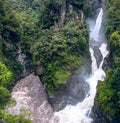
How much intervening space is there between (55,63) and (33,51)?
17.4 feet

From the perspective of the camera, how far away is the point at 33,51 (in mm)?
41062

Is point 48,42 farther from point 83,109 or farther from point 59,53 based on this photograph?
point 83,109

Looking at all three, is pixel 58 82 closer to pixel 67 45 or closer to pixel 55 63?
pixel 55 63

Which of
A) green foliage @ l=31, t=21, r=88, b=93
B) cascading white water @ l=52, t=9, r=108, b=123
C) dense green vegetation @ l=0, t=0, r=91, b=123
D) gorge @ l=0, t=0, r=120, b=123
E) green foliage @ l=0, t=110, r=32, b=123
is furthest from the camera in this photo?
dense green vegetation @ l=0, t=0, r=91, b=123

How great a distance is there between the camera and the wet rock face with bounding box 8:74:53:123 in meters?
33.0

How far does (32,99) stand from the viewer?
117 ft

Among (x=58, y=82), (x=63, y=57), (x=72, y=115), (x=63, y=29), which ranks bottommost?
(x=72, y=115)

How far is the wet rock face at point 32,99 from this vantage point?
1298 inches

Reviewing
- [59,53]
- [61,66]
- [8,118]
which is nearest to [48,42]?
[59,53]

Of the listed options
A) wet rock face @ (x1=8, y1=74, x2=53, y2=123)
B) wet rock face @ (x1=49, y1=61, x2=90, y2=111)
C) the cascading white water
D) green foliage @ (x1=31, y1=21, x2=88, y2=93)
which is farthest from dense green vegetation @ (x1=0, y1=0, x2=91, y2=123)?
the cascading white water

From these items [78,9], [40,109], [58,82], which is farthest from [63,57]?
[78,9]

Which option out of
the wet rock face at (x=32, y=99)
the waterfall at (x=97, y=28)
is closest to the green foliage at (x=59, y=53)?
the wet rock face at (x=32, y=99)

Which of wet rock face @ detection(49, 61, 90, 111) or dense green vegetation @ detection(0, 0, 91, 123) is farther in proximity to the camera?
dense green vegetation @ detection(0, 0, 91, 123)

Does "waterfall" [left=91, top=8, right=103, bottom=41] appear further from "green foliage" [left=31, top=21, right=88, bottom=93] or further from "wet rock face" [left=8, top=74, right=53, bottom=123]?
"wet rock face" [left=8, top=74, right=53, bottom=123]
